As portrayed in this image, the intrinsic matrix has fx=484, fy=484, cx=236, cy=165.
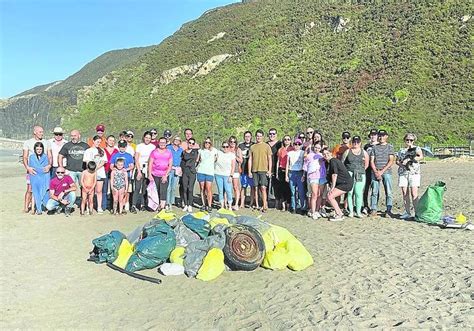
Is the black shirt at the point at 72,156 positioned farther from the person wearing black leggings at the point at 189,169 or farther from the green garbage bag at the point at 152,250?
the green garbage bag at the point at 152,250

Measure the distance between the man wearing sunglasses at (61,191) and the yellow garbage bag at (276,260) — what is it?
558 centimetres

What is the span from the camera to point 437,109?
34344 millimetres

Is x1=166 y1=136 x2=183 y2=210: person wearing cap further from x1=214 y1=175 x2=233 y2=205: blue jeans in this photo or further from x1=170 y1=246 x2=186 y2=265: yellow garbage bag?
x1=170 y1=246 x2=186 y2=265: yellow garbage bag

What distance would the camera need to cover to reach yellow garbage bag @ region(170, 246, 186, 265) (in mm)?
7141

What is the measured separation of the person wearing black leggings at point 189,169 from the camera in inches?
439

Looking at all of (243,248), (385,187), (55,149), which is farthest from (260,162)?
(55,149)

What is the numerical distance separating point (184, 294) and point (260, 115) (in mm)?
38850

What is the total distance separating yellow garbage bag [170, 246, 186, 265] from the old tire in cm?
66

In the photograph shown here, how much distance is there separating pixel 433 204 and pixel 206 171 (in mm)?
4876

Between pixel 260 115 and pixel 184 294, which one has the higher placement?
pixel 260 115

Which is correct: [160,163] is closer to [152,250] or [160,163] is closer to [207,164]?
[207,164]

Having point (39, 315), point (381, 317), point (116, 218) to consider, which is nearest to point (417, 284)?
point (381, 317)

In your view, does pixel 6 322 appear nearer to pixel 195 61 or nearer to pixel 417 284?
pixel 417 284

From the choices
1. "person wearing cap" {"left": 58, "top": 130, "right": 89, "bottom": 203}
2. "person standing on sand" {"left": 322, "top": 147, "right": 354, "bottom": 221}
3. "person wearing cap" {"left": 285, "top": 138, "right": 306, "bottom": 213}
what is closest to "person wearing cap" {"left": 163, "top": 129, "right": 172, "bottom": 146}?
"person wearing cap" {"left": 58, "top": 130, "right": 89, "bottom": 203}
